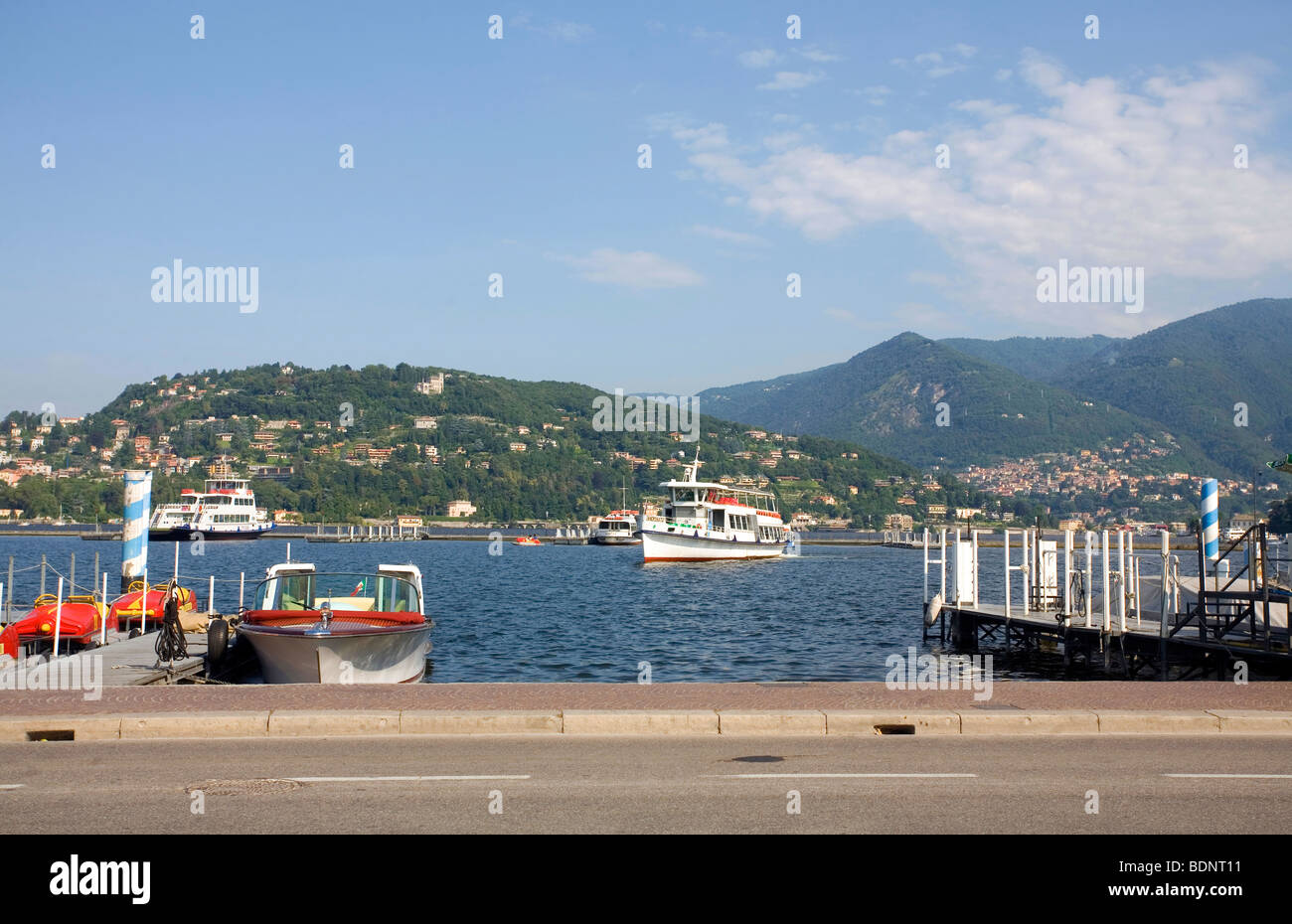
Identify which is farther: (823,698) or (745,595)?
(745,595)

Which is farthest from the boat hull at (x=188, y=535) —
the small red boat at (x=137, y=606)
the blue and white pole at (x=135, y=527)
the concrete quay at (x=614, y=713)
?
the concrete quay at (x=614, y=713)

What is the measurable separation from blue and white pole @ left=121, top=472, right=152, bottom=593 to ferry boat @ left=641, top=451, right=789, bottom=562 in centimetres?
5234

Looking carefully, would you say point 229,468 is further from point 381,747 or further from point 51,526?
point 381,747

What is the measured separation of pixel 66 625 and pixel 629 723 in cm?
1591

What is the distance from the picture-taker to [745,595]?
57.0 metres

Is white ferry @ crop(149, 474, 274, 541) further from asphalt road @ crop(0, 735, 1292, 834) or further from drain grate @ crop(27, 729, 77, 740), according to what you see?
asphalt road @ crop(0, 735, 1292, 834)

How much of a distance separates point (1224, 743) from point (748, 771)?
5563 millimetres

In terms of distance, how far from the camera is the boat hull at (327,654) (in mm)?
19594

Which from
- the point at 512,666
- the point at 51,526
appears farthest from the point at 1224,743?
the point at 51,526

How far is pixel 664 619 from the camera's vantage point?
A: 4362 cm

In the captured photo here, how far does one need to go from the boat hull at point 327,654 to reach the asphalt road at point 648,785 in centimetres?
734
